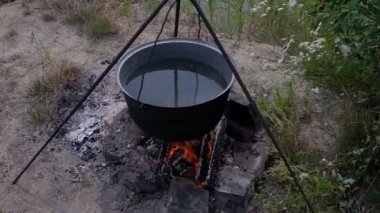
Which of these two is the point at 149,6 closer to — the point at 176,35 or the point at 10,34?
the point at 10,34

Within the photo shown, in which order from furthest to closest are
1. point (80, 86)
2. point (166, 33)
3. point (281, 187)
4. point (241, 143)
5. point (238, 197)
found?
point (166, 33), point (80, 86), point (241, 143), point (281, 187), point (238, 197)

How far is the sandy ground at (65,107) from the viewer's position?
2957mm

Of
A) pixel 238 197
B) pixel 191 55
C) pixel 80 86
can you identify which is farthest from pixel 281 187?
pixel 80 86

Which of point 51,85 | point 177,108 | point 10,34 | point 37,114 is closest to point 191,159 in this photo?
point 177,108

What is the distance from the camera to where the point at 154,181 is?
2.84 meters

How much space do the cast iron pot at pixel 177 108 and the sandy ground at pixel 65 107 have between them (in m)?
0.63

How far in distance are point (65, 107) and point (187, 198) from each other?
122cm

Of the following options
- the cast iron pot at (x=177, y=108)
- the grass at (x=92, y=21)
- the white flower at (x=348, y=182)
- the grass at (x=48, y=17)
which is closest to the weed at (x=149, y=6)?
the grass at (x=92, y=21)

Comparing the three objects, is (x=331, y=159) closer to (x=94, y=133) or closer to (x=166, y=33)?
(x=94, y=133)

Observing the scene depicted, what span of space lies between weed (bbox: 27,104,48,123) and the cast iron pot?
0.92m

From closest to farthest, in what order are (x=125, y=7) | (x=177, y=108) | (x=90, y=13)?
1. (x=177, y=108)
2. (x=90, y=13)
3. (x=125, y=7)

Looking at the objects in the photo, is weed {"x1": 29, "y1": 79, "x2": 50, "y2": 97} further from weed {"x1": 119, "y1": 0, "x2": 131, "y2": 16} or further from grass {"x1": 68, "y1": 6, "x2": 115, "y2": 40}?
weed {"x1": 119, "y1": 0, "x2": 131, "y2": 16}

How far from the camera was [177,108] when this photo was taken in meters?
2.34

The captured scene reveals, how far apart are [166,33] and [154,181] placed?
1.65 meters
